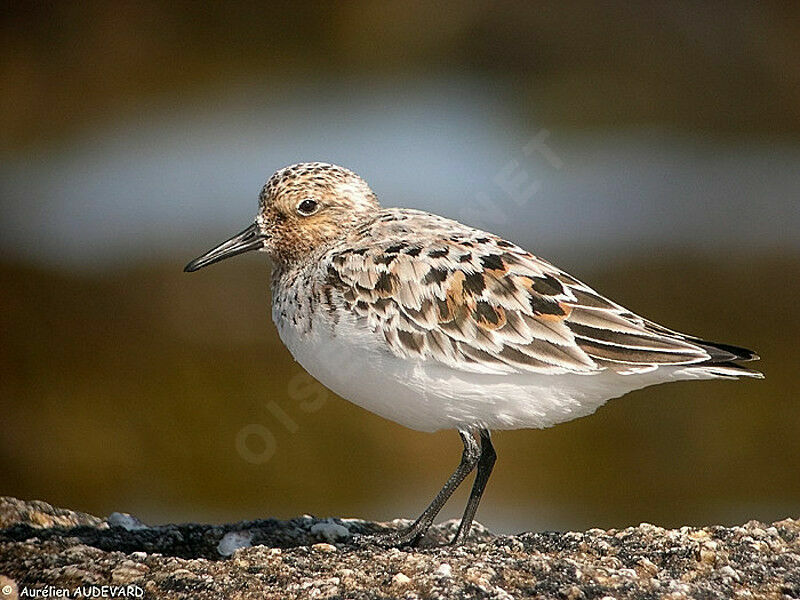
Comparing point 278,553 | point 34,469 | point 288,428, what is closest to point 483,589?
point 278,553

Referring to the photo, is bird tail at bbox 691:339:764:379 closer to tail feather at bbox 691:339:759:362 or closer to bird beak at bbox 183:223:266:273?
tail feather at bbox 691:339:759:362

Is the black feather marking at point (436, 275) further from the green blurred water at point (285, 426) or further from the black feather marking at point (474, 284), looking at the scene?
the green blurred water at point (285, 426)

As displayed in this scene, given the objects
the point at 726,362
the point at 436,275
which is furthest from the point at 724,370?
the point at 436,275

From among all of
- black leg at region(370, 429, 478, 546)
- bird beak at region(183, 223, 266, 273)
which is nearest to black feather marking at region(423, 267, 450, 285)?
black leg at region(370, 429, 478, 546)

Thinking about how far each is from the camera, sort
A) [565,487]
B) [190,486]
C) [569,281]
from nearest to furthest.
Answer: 1. [569,281]
2. [190,486]
3. [565,487]

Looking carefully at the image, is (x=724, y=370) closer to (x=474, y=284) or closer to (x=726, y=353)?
(x=726, y=353)

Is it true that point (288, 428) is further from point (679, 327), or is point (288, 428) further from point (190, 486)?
point (679, 327)

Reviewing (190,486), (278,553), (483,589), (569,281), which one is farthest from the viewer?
(190,486)
